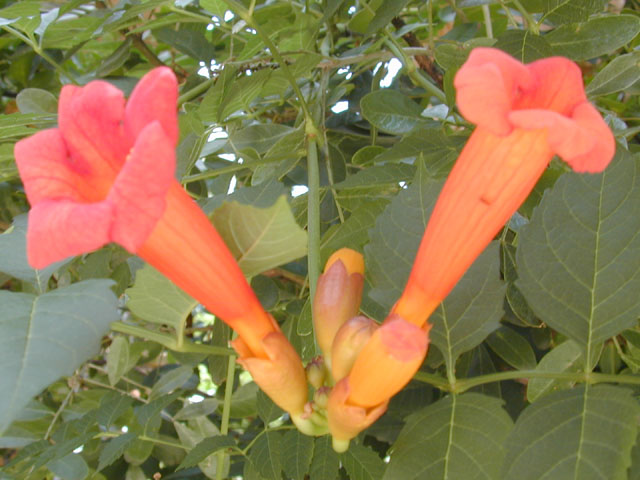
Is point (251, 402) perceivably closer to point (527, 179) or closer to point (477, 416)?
point (477, 416)

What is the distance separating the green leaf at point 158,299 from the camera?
969mm

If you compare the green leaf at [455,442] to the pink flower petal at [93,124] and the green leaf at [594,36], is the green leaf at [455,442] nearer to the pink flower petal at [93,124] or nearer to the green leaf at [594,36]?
the pink flower petal at [93,124]

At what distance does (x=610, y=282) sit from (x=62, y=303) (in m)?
0.81

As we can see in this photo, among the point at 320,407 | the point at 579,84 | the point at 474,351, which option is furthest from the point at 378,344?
the point at 474,351

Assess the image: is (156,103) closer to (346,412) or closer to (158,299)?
(158,299)

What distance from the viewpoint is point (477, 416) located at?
977 millimetres

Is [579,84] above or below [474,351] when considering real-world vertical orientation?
above

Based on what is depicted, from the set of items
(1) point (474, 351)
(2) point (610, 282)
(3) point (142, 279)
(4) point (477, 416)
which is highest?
(3) point (142, 279)

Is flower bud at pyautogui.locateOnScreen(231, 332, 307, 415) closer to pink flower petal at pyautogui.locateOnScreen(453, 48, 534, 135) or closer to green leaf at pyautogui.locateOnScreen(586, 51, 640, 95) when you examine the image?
pink flower petal at pyautogui.locateOnScreen(453, 48, 534, 135)

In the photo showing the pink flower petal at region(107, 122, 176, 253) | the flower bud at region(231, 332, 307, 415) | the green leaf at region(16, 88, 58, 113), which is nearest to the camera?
the pink flower petal at region(107, 122, 176, 253)

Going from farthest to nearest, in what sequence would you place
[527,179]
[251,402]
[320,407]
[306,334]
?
[251,402]
[306,334]
[320,407]
[527,179]

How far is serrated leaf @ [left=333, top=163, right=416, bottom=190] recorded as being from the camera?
1.35 meters

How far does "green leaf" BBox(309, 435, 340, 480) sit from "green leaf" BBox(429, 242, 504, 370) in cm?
36

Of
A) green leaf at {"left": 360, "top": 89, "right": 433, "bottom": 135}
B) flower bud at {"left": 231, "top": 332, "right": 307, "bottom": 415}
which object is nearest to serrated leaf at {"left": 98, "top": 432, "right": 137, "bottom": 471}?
flower bud at {"left": 231, "top": 332, "right": 307, "bottom": 415}
